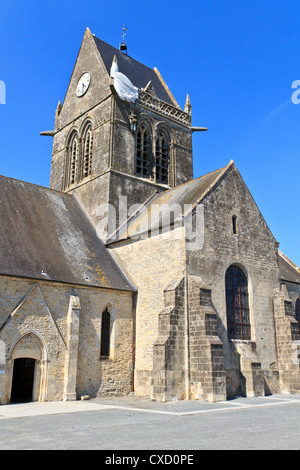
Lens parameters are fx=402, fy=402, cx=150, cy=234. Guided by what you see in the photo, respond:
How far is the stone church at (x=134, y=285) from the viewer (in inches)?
541

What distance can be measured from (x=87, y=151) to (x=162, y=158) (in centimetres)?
442

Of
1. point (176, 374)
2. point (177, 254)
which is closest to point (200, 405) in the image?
point (176, 374)

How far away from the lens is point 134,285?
17219 mm

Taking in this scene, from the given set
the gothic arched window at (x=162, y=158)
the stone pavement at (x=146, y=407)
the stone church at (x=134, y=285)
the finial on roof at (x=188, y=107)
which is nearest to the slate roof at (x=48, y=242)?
the stone church at (x=134, y=285)

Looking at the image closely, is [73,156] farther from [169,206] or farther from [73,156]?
[169,206]

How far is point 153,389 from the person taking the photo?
1348 cm

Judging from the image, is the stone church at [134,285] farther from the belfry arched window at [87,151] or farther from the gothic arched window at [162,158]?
the gothic arched window at [162,158]

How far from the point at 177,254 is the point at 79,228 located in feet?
19.3

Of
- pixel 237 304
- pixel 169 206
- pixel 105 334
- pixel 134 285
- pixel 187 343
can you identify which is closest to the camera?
pixel 187 343

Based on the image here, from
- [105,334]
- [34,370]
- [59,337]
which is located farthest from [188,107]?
[34,370]

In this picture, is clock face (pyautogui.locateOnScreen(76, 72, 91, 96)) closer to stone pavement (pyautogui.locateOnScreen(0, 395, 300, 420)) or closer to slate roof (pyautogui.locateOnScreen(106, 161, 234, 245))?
slate roof (pyautogui.locateOnScreen(106, 161, 234, 245))

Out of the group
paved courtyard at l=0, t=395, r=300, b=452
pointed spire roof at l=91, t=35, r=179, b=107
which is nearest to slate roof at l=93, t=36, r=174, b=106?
pointed spire roof at l=91, t=35, r=179, b=107

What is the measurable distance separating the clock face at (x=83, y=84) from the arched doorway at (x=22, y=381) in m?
16.1

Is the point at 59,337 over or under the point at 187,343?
over
